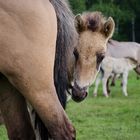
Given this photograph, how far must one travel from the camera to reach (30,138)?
4828 mm

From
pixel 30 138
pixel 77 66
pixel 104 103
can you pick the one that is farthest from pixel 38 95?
pixel 104 103

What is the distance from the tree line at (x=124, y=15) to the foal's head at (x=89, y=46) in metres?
41.1

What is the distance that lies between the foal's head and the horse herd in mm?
1421

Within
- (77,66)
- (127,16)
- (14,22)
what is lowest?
(127,16)

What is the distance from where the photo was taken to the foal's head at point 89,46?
251 inches

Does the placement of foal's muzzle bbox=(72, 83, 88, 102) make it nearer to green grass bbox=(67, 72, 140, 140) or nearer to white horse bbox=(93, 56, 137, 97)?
green grass bbox=(67, 72, 140, 140)

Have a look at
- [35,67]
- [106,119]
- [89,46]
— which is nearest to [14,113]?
[35,67]

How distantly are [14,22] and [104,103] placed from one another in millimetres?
9809

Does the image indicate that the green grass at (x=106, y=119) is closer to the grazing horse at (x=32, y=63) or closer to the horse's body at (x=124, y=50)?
the grazing horse at (x=32, y=63)

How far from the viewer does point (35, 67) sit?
4207 millimetres

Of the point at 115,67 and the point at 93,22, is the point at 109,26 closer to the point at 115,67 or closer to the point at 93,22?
the point at 93,22

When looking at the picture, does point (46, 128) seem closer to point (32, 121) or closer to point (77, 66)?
A: point (32, 121)

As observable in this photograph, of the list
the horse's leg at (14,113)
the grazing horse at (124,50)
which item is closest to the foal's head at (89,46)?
the horse's leg at (14,113)

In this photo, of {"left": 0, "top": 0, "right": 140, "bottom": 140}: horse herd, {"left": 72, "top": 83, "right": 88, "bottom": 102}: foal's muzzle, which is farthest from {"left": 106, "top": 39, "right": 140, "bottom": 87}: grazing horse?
{"left": 0, "top": 0, "right": 140, "bottom": 140}: horse herd
